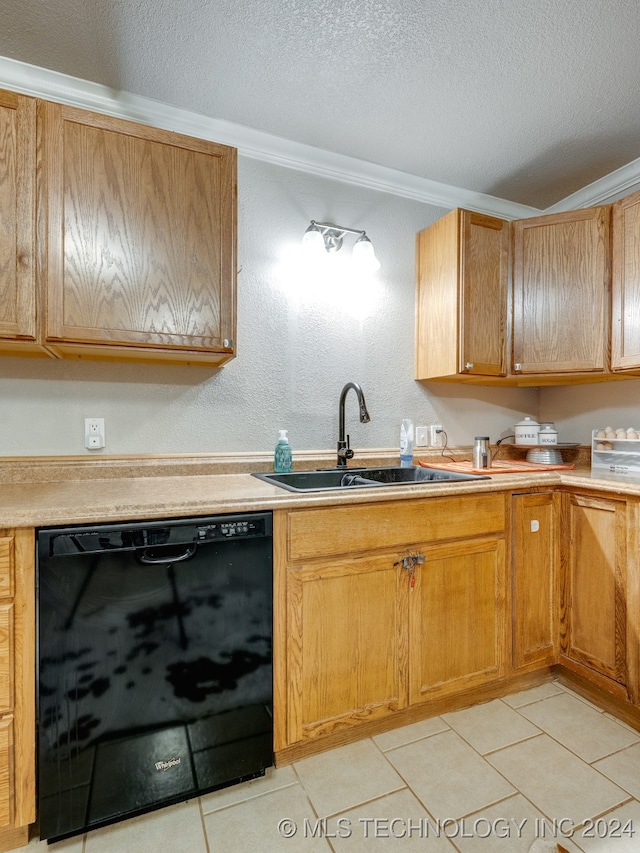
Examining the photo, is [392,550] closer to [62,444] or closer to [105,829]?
[105,829]

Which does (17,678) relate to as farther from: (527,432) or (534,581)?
(527,432)

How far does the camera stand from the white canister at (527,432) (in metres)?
2.54

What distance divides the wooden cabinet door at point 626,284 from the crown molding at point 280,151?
41cm

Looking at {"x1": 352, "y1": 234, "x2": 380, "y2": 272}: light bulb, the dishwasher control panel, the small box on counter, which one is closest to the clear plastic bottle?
{"x1": 352, "y1": 234, "x2": 380, "y2": 272}: light bulb

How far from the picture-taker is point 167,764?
1.33 meters

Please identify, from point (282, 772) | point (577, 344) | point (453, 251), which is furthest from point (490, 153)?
point (282, 772)

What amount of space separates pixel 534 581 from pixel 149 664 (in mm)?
1567

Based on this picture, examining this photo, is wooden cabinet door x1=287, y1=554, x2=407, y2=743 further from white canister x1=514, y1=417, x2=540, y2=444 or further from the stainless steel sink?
white canister x1=514, y1=417, x2=540, y2=444

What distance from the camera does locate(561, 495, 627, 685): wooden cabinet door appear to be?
1.78 meters

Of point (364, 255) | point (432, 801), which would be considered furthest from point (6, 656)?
point (364, 255)

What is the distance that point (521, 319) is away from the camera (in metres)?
2.35

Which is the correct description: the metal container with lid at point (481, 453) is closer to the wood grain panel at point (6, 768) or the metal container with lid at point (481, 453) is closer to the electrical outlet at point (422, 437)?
the electrical outlet at point (422, 437)

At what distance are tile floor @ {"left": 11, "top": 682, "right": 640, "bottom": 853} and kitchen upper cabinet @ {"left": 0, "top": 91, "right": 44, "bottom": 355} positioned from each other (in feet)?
5.12

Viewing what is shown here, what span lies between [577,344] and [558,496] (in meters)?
0.78
